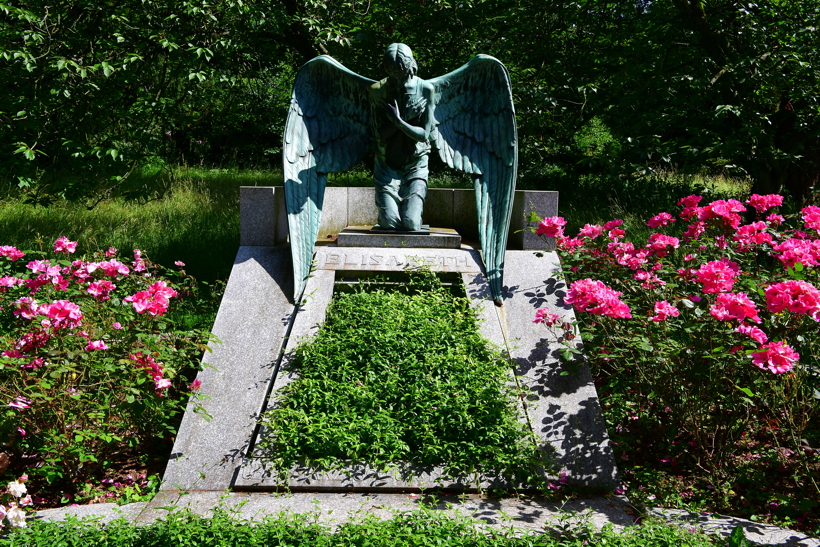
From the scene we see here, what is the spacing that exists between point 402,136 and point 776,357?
3.05 meters

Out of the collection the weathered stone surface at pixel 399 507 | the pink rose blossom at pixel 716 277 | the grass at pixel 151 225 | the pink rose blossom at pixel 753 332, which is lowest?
the weathered stone surface at pixel 399 507

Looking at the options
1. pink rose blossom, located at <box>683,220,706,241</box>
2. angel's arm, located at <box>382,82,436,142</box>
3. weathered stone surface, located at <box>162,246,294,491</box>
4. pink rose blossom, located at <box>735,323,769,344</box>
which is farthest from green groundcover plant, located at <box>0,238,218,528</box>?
pink rose blossom, located at <box>683,220,706,241</box>

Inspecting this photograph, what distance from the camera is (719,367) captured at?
3.24m

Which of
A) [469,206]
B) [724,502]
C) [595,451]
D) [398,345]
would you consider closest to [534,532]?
[595,451]

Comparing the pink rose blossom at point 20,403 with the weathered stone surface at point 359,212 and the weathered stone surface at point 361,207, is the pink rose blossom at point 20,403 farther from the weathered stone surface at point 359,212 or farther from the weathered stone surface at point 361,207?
the weathered stone surface at point 361,207

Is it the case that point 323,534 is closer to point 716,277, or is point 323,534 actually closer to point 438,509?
point 438,509

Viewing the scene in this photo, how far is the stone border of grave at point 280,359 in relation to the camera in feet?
11.2

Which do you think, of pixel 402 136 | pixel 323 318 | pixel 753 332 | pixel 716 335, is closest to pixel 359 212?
pixel 402 136

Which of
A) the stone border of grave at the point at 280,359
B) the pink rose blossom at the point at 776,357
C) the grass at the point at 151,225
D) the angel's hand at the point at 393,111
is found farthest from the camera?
the grass at the point at 151,225

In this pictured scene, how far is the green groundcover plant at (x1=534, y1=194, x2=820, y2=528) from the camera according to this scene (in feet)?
10.2

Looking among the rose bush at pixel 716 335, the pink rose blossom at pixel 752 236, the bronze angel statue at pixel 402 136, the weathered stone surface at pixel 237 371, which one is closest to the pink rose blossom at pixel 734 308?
the rose bush at pixel 716 335

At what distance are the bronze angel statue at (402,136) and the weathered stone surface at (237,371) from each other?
33 centimetres

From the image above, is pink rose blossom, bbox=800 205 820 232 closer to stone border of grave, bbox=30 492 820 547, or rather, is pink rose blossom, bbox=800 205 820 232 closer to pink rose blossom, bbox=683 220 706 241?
pink rose blossom, bbox=683 220 706 241

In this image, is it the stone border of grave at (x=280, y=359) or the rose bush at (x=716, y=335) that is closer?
the rose bush at (x=716, y=335)
